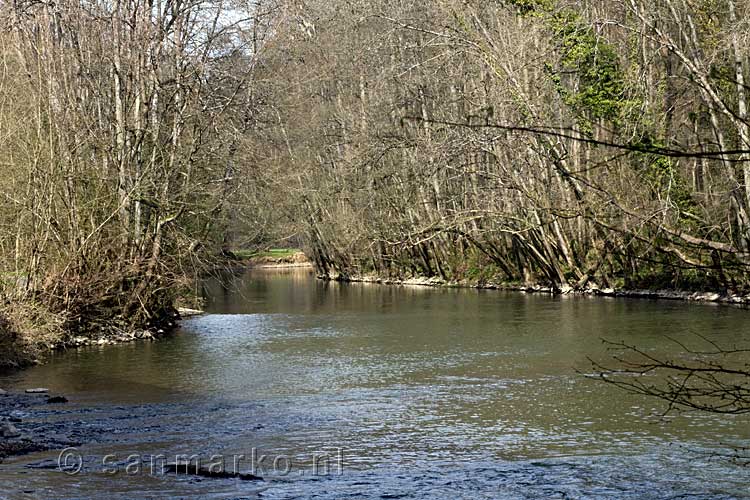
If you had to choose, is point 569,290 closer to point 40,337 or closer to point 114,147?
point 114,147

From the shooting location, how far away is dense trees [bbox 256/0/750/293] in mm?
23000

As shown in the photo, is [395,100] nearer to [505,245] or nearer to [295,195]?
[505,245]

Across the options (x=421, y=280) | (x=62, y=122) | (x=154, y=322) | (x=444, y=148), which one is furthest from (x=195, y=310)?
(x=421, y=280)

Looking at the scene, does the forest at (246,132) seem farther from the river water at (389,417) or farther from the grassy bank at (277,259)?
the grassy bank at (277,259)

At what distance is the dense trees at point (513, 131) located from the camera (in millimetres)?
23000

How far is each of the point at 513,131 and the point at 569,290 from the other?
35.0 ft

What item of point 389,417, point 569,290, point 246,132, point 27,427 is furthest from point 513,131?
point 27,427

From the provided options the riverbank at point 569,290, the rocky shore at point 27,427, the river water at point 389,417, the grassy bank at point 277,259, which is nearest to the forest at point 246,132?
the riverbank at point 569,290

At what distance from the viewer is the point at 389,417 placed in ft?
40.7

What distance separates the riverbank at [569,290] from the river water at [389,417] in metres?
2.94

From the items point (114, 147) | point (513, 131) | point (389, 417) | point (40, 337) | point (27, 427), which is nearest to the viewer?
point (27, 427)

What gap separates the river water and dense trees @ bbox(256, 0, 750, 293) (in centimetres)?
295

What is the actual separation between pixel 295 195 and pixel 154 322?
81.3 ft

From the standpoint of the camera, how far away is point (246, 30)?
23812 mm
